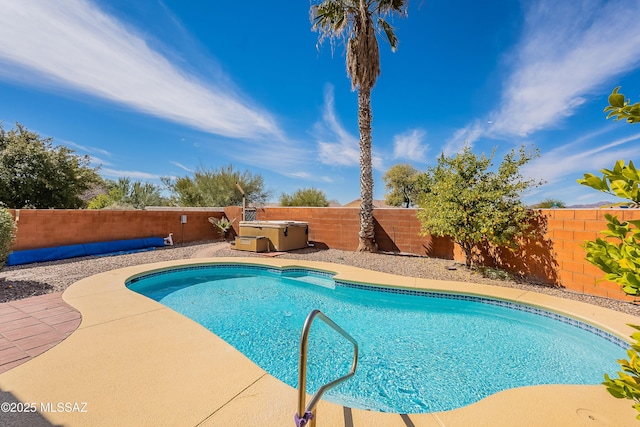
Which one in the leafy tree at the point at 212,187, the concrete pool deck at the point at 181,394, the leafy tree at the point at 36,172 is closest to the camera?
the concrete pool deck at the point at 181,394

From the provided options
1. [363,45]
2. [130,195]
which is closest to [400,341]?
[363,45]

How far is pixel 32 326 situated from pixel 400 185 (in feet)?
94.7

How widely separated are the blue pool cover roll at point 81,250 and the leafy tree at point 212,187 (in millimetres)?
8000

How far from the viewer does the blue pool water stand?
3273 millimetres

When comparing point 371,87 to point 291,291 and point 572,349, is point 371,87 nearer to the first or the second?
point 291,291

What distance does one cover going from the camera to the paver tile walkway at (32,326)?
3014 millimetres

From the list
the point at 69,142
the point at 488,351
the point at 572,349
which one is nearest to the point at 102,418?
the point at 488,351

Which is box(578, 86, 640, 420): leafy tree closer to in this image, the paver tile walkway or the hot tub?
the paver tile walkway

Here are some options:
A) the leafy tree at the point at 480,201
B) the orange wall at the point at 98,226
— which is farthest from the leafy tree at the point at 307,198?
the leafy tree at the point at 480,201

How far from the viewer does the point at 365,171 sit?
991cm

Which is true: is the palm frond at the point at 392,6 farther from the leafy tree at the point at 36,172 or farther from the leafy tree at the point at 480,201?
the leafy tree at the point at 36,172

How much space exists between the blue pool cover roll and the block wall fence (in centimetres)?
46

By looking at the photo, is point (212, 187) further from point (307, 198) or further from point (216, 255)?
point (216, 255)

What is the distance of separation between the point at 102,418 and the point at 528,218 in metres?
8.17
